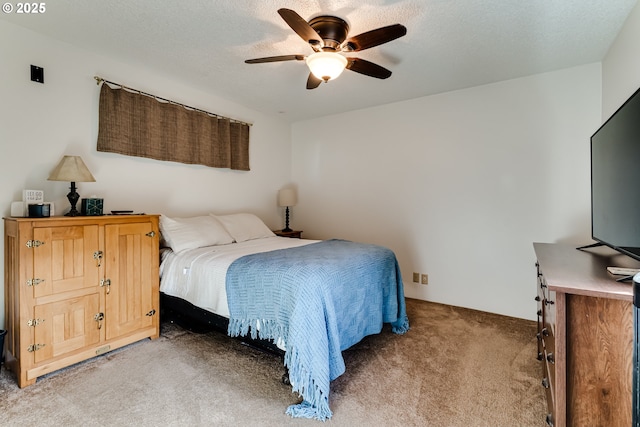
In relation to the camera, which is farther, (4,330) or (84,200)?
(84,200)

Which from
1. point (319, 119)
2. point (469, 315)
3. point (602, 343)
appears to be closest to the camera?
point (602, 343)

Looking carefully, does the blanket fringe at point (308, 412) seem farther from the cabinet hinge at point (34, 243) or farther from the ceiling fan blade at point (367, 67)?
the ceiling fan blade at point (367, 67)

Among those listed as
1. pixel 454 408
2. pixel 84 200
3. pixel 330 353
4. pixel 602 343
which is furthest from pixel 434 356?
pixel 84 200

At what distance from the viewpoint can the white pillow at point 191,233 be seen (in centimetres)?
270

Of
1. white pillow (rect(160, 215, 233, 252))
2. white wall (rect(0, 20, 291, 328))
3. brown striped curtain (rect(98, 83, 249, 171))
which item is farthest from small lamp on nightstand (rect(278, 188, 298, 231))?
white pillow (rect(160, 215, 233, 252))

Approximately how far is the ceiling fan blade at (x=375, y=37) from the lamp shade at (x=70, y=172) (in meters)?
2.05

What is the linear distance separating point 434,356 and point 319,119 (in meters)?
3.36

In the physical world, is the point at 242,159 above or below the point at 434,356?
above

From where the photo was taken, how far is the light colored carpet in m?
1.59

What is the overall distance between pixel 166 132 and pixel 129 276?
58.5 inches

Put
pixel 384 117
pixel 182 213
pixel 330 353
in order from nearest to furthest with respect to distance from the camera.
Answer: pixel 330 353
pixel 182 213
pixel 384 117

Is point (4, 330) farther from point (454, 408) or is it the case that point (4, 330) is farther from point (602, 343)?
point (602, 343)

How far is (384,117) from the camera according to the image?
12.5 feet

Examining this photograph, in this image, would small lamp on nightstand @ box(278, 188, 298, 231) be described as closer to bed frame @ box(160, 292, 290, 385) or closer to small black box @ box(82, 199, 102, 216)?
bed frame @ box(160, 292, 290, 385)
